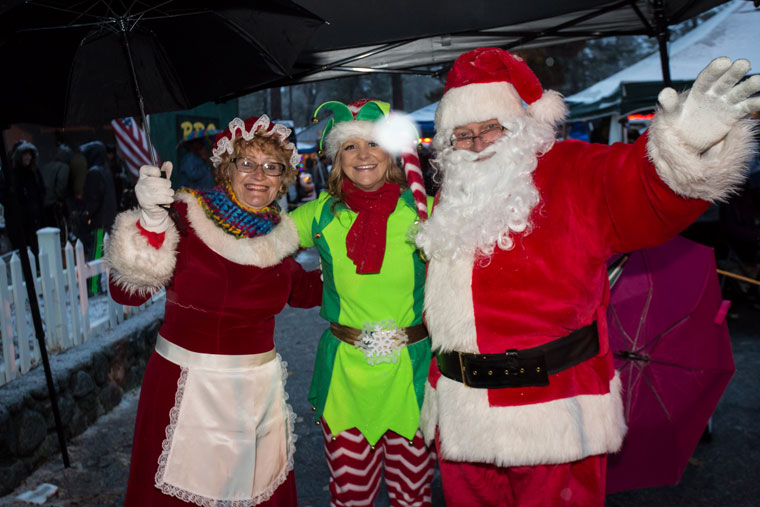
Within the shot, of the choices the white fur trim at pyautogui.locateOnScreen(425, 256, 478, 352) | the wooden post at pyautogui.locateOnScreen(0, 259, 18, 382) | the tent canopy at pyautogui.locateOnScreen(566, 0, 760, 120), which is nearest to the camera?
the white fur trim at pyautogui.locateOnScreen(425, 256, 478, 352)

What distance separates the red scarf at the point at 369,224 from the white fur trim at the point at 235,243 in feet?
1.07

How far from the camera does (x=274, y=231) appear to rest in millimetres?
2686

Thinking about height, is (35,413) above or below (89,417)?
above

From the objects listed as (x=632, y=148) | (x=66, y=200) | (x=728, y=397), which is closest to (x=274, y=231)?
(x=632, y=148)

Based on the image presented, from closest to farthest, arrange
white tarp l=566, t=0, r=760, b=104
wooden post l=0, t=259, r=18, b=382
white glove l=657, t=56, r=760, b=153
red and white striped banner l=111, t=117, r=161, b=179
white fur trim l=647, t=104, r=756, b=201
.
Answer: white glove l=657, t=56, r=760, b=153 < white fur trim l=647, t=104, r=756, b=201 < wooden post l=0, t=259, r=18, b=382 < white tarp l=566, t=0, r=760, b=104 < red and white striped banner l=111, t=117, r=161, b=179

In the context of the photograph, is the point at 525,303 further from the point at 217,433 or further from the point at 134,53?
the point at 134,53

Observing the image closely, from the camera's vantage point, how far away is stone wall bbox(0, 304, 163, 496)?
3.43 meters

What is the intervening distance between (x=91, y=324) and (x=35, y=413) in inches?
49.8

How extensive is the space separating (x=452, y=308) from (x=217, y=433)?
1.09 metres

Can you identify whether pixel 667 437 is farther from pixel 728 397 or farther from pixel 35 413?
pixel 35 413

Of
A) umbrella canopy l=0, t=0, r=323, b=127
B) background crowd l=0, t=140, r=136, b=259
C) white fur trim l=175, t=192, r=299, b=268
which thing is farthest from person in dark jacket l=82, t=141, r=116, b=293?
white fur trim l=175, t=192, r=299, b=268

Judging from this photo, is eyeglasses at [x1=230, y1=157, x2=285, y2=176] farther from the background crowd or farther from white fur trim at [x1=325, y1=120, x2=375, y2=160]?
the background crowd

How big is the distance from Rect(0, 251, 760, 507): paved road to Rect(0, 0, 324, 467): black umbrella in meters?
2.13

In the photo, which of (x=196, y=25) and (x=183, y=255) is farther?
(x=196, y=25)
